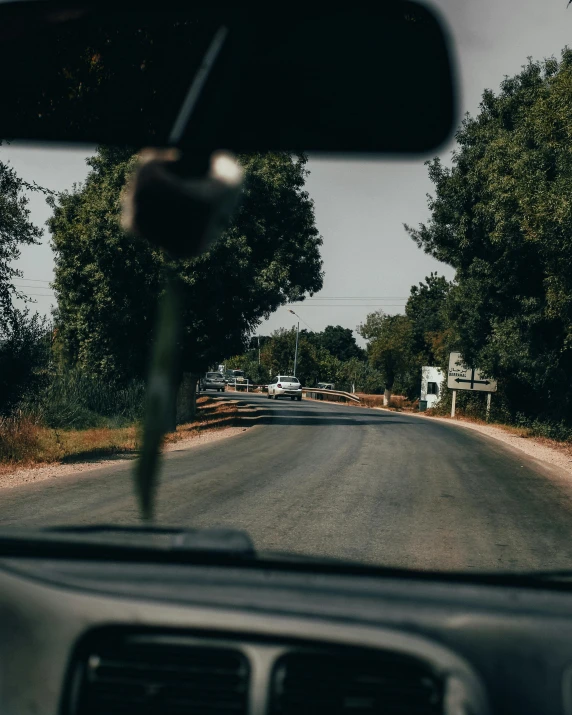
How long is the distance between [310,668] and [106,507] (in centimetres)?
762

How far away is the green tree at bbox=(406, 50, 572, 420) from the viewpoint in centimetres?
1822

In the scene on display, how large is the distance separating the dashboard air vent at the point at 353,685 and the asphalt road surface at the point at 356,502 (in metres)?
2.64

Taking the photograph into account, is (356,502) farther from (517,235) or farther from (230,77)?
(517,235)

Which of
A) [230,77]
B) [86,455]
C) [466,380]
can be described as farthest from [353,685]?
[466,380]

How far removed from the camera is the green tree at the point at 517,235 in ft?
59.8

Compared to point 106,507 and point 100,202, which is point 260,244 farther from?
point 106,507

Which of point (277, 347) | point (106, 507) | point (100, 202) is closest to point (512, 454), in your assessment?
point (106, 507)

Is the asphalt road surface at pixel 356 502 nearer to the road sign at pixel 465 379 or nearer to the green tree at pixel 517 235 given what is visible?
the green tree at pixel 517 235

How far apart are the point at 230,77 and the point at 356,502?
8894mm

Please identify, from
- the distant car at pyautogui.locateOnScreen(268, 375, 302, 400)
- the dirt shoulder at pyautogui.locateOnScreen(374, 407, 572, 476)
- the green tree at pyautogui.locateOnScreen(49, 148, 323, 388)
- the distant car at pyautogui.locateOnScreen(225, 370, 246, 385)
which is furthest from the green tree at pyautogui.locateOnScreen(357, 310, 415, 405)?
the green tree at pyautogui.locateOnScreen(49, 148, 323, 388)

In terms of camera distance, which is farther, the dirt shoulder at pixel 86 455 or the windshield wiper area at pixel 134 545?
the dirt shoulder at pixel 86 455

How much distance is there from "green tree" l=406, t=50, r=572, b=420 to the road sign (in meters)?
3.51

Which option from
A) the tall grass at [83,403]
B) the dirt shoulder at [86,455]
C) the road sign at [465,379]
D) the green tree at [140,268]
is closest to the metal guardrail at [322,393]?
the road sign at [465,379]

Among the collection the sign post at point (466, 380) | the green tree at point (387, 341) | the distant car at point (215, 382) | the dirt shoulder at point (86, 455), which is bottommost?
the dirt shoulder at point (86, 455)
